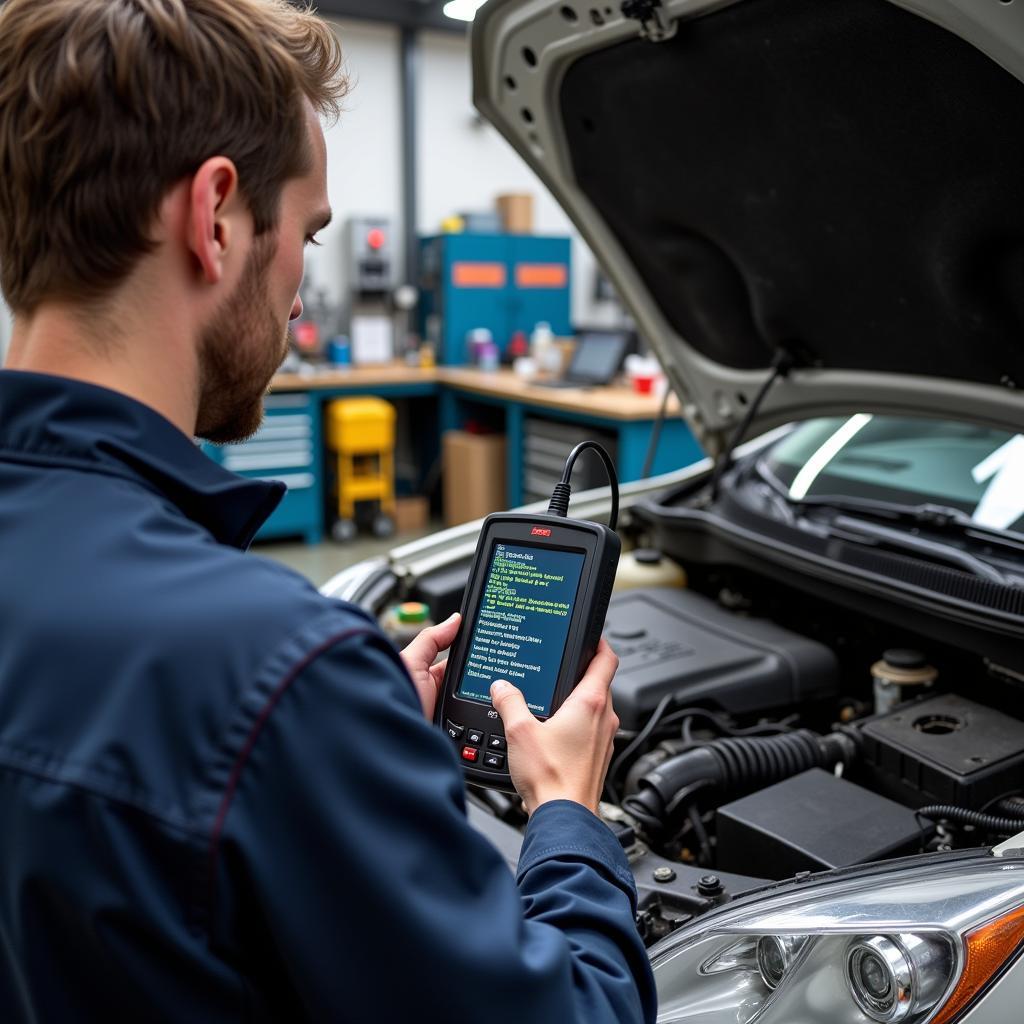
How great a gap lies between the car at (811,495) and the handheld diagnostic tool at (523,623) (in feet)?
0.99

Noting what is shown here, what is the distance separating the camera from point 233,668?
596 millimetres

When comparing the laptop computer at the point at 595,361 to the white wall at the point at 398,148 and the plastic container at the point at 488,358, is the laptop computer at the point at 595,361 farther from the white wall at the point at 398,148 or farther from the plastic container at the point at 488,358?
the white wall at the point at 398,148

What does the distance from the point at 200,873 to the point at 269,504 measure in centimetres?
29

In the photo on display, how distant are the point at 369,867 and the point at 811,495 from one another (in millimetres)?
1561

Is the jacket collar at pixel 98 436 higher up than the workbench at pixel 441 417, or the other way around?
the jacket collar at pixel 98 436

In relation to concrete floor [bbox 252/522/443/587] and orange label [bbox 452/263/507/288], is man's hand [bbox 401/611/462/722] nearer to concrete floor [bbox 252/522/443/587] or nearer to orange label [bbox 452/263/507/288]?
concrete floor [bbox 252/522/443/587]

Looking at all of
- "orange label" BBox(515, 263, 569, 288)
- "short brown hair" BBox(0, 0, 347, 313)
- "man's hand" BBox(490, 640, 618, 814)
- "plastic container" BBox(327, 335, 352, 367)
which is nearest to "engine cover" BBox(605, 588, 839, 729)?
"man's hand" BBox(490, 640, 618, 814)

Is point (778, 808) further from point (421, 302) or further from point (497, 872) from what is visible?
point (421, 302)

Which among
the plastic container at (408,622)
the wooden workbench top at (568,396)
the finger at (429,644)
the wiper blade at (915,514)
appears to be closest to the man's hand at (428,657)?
the finger at (429,644)

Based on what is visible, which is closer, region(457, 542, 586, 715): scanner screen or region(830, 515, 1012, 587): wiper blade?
region(457, 542, 586, 715): scanner screen

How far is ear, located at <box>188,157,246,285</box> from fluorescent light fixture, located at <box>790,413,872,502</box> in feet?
4.82

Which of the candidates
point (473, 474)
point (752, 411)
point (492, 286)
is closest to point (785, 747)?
point (752, 411)

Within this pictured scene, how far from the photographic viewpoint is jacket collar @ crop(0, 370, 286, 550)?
679mm

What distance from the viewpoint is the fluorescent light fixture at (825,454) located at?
2049 millimetres
